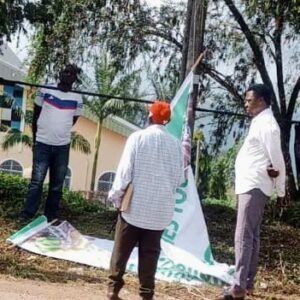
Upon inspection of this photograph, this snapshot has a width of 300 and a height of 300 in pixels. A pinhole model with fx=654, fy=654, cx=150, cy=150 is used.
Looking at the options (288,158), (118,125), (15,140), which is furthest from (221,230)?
(118,125)

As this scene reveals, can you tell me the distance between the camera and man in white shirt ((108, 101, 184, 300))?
472 centimetres

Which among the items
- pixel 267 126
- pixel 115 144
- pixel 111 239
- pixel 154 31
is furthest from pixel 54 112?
pixel 115 144

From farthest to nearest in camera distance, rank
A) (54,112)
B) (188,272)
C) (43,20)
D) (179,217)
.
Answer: (43,20)
(54,112)
(179,217)
(188,272)

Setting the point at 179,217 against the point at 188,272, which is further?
the point at 179,217

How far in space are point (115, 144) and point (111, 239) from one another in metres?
21.7

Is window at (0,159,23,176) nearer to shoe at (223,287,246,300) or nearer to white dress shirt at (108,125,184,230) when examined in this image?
shoe at (223,287,246,300)

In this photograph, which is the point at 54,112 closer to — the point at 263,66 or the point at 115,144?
the point at 263,66

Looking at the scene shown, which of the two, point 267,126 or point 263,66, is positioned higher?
point 263,66

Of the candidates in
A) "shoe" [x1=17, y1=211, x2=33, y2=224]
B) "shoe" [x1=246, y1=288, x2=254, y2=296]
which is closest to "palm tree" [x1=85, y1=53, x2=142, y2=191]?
"shoe" [x1=17, y1=211, x2=33, y2=224]

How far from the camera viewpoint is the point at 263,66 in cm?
1168

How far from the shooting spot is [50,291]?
16.8 ft

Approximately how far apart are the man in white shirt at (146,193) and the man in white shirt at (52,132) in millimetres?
2229

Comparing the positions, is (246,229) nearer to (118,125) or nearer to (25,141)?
(25,141)

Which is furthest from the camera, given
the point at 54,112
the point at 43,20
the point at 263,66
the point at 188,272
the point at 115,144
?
the point at 115,144
